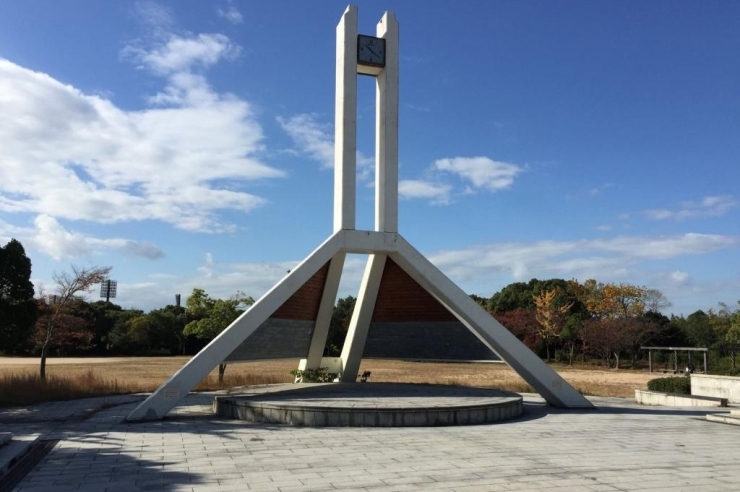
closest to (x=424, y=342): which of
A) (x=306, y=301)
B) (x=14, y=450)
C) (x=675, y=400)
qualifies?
(x=306, y=301)

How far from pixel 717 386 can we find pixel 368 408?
14360mm

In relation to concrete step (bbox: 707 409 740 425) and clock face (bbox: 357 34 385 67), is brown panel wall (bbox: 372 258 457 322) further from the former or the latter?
concrete step (bbox: 707 409 740 425)

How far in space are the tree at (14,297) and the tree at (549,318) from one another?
43.7 metres

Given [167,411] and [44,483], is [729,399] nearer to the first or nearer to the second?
[167,411]

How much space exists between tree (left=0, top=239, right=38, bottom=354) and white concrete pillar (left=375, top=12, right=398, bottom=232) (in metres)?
11.1

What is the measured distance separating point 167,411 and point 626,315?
49180 millimetres

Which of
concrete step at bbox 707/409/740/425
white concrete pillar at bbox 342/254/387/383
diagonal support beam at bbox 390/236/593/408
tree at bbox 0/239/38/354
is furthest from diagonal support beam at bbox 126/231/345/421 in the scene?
concrete step at bbox 707/409/740/425

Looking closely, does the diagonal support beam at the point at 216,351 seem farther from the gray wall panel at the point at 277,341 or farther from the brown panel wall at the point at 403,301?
the brown panel wall at the point at 403,301

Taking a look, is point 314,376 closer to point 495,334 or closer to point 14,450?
point 495,334

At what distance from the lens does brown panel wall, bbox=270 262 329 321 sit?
648 inches

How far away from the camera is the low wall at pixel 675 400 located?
18403mm

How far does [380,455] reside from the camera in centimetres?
955

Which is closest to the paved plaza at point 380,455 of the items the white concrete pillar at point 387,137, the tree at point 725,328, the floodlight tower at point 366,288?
the floodlight tower at point 366,288

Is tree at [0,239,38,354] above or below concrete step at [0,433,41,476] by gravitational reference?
above
